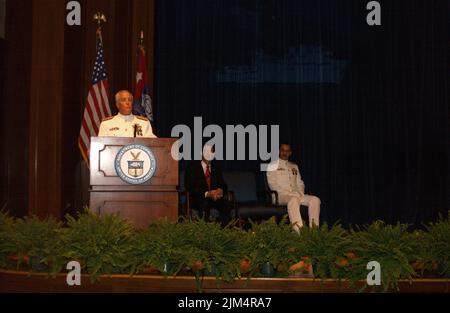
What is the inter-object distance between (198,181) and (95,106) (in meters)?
1.49

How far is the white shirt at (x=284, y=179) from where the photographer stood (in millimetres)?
6668

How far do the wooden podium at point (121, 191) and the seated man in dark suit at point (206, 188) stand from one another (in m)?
1.52

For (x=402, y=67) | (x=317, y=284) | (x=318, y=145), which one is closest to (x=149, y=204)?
(x=317, y=284)

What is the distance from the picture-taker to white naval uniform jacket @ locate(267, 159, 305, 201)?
6.67 meters

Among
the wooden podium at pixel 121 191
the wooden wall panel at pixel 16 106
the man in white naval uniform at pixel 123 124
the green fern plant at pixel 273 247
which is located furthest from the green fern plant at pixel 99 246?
the wooden wall panel at pixel 16 106

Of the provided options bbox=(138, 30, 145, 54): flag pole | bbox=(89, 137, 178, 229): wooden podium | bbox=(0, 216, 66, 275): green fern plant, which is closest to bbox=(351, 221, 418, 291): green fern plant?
bbox=(89, 137, 178, 229): wooden podium

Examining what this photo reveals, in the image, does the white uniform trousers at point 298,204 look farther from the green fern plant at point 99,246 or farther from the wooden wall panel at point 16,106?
the green fern plant at point 99,246

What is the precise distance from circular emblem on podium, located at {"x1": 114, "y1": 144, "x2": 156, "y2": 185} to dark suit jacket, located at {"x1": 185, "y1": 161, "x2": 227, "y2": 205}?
65.8 inches

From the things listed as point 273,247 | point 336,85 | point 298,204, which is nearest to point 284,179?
point 298,204

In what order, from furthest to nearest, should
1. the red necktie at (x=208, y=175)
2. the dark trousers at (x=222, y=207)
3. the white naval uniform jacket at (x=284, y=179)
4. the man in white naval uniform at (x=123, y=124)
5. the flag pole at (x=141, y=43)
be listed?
the flag pole at (x=141, y=43) < the white naval uniform jacket at (x=284, y=179) < the red necktie at (x=208, y=175) < the dark trousers at (x=222, y=207) < the man in white naval uniform at (x=123, y=124)

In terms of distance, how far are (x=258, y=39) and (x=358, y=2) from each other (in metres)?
1.51

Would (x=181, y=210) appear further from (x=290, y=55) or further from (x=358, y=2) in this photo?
(x=358, y=2)

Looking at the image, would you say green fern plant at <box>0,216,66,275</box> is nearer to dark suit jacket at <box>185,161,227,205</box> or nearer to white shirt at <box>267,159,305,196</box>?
dark suit jacket at <box>185,161,227,205</box>

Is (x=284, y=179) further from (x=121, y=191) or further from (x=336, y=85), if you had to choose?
(x=121, y=191)
